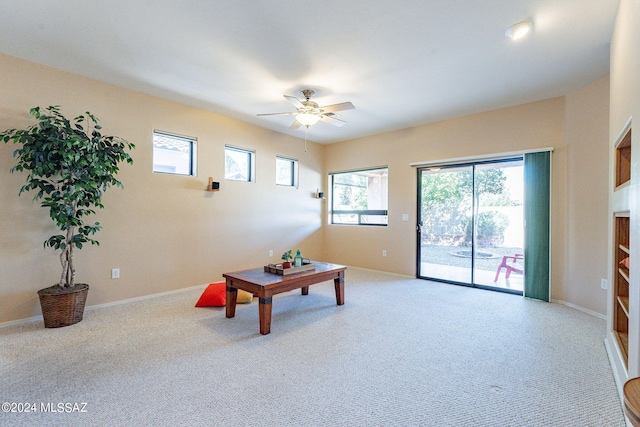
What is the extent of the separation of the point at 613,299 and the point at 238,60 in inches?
159

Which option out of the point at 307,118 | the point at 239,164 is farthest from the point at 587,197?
the point at 239,164

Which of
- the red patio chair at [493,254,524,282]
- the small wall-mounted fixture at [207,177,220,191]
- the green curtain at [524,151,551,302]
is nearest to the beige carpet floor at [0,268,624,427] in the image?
the green curtain at [524,151,551,302]

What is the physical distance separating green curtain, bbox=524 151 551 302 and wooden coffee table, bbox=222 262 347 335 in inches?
105

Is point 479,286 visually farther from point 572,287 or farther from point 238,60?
point 238,60

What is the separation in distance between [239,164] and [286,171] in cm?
109

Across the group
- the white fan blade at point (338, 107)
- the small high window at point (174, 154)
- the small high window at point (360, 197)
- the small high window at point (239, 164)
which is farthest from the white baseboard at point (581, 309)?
the small high window at point (174, 154)

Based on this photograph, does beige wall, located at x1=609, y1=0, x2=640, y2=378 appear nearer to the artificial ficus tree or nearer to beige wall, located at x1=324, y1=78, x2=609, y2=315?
beige wall, located at x1=324, y1=78, x2=609, y2=315

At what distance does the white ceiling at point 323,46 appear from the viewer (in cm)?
226

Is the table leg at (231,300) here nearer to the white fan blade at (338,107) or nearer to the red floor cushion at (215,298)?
the red floor cushion at (215,298)

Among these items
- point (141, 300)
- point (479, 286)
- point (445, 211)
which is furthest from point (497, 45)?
point (141, 300)

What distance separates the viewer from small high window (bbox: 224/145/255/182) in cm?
489

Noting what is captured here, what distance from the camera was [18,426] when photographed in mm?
1608

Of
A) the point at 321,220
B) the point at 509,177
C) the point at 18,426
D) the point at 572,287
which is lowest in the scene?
the point at 18,426

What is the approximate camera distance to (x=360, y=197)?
6.23 m
